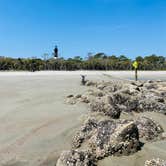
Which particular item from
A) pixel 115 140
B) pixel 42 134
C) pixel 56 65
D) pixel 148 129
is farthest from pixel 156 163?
pixel 56 65

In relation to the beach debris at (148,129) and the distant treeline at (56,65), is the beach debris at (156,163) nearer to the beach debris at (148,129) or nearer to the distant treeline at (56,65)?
the beach debris at (148,129)

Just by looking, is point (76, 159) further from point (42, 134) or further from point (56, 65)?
point (56, 65)

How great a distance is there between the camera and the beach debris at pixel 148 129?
4578 mm

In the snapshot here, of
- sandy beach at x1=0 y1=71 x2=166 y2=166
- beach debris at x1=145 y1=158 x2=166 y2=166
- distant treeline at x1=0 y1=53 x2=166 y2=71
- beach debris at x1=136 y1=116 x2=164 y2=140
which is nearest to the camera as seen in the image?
beach debris at x1=145 y1=158 x2=166 y2=166

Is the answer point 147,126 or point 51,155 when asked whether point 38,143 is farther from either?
point 147,126

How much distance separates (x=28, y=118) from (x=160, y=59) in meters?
49.8

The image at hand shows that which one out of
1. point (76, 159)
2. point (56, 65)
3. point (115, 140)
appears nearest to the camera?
point (76, 159)

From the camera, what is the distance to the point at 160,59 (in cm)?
5369

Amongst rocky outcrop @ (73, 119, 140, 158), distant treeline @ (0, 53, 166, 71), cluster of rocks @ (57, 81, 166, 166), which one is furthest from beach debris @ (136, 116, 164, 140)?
distant treeline @ (0, 53, 166, 71)

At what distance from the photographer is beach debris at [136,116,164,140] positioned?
15.0ft

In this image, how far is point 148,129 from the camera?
4680mm

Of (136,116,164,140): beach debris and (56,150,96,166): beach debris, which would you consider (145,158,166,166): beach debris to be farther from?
(136,116,164,140): beach debris

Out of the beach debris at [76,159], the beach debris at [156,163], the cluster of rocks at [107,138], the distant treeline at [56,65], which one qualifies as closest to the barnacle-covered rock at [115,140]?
the cluster of rocks at [107,138]

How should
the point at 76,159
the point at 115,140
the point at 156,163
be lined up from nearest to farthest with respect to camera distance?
the point at 156,163, the point at 76,159, the point at 115,140
